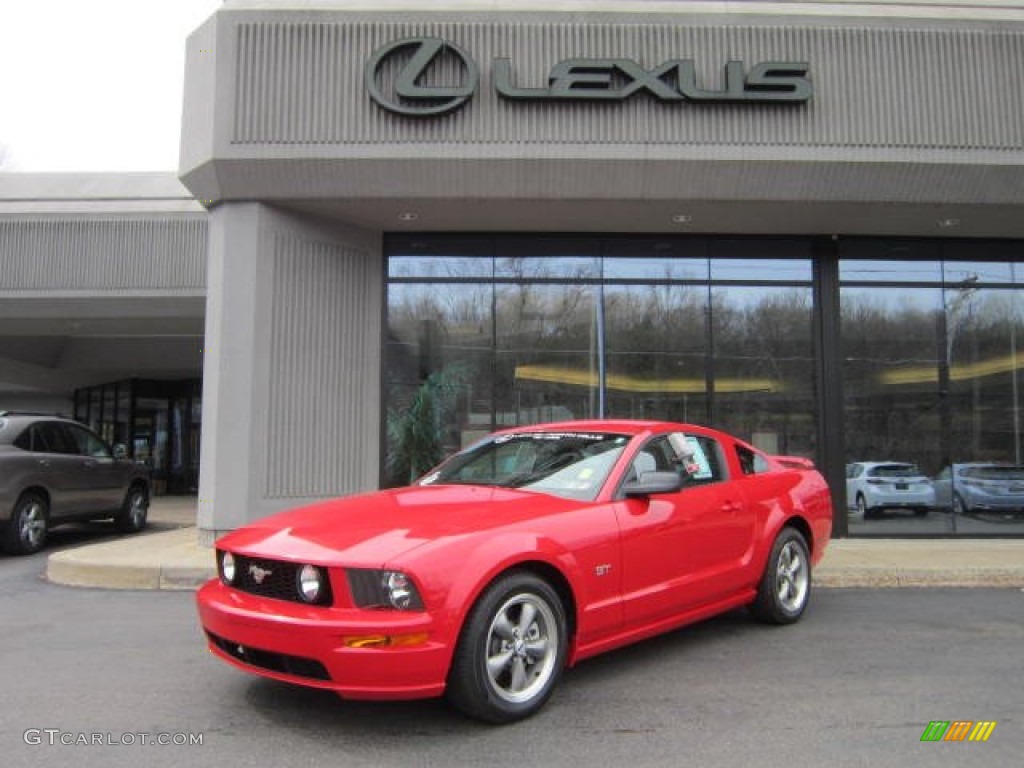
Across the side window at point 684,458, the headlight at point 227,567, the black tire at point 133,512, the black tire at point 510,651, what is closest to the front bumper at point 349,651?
the black tire at point 510,651

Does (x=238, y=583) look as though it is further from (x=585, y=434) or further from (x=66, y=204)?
(x=66, y=204)

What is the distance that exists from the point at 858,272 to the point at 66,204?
1311cm

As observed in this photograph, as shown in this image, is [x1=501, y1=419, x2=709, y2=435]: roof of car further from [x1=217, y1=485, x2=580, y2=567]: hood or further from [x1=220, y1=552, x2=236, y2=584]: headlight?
[x1=220, y1=552, x2=236, y2=584]: headlight

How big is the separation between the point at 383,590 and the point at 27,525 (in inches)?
333

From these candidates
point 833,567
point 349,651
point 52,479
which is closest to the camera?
point 349,651

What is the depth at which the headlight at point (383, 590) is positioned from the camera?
3.61 meters

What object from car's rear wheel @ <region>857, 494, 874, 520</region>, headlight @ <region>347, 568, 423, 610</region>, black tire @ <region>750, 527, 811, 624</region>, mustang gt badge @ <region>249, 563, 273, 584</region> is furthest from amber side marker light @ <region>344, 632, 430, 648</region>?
car's rear wheel @ <region>857, 494, 874, 520</region>

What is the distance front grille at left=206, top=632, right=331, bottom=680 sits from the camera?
3.63 m

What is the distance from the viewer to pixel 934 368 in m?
11.5

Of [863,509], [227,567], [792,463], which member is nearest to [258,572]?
[227,567]

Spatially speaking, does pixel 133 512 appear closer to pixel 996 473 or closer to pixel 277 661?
pixel 277 661

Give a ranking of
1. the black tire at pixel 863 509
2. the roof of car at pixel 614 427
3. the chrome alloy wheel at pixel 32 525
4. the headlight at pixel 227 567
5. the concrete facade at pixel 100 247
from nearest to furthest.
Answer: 1. the headlight at pixel 227 567
2. the roof of car at pixel 614 427
3. the chrome alloy wheel at pixel 32 525
4. the black tire at pixel 863 509
5. the concrete facade at pixel 100 247

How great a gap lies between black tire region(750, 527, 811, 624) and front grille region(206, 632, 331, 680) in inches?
134

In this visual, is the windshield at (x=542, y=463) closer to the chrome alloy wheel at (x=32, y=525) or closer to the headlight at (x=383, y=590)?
the headlight at (x=383, y=590)
